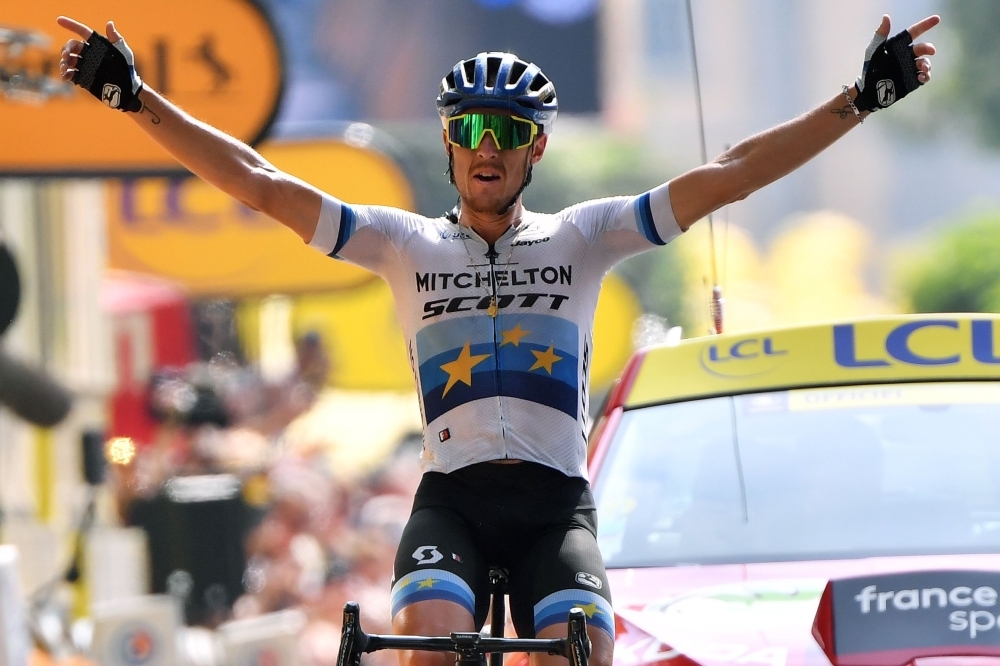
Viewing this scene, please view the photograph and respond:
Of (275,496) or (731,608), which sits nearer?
(731,608)

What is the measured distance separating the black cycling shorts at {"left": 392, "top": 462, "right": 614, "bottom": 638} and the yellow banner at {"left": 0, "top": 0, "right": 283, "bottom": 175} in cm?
677

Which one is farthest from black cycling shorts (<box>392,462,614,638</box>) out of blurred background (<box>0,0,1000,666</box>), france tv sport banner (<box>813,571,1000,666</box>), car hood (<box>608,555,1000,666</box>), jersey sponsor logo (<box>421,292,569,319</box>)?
blurred background (<box>0,0,1000,666</box>)

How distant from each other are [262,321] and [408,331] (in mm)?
7523

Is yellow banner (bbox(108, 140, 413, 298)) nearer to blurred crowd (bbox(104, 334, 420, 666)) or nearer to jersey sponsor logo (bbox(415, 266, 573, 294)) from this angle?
blurred crowd (bbox(104, 334, 420, 666))

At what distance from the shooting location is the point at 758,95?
15.8 meters

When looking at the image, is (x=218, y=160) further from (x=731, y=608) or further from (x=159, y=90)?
(x=159, y=90)

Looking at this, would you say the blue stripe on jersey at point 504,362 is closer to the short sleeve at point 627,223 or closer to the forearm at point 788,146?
the short sleeve at point 627,223

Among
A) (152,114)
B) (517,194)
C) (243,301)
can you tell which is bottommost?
(517,194)

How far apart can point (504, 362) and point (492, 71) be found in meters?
0.63

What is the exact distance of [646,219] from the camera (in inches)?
131

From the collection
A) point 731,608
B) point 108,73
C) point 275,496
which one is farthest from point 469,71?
point 275,496

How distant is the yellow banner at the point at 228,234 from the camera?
1060 cm

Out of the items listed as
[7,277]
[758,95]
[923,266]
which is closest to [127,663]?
[7,277]

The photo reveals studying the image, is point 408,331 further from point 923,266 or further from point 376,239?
point 923,266
